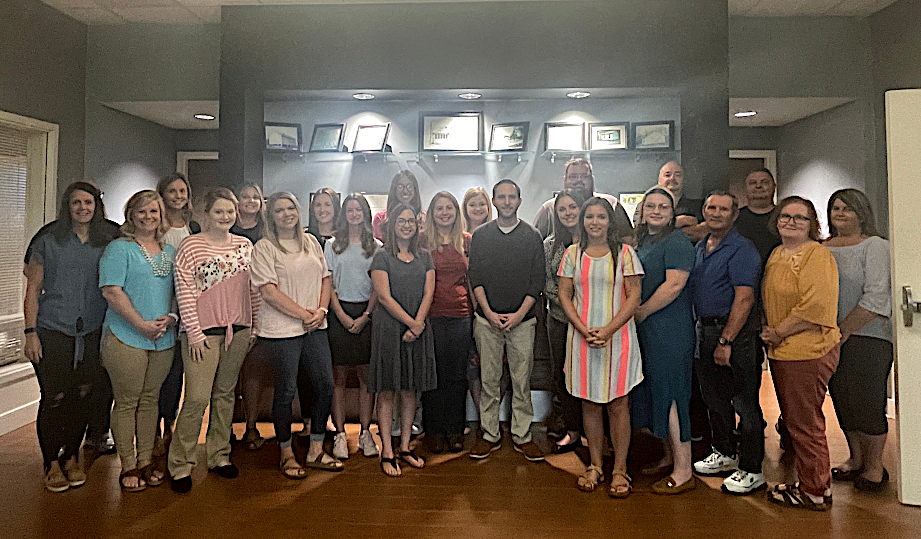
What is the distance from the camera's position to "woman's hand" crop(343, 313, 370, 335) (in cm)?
323

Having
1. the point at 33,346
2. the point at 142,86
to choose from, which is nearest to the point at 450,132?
the point at 142,86

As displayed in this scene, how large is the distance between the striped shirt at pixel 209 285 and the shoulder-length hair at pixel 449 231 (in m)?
1.01

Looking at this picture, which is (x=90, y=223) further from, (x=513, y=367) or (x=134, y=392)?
(x=513, y=367)

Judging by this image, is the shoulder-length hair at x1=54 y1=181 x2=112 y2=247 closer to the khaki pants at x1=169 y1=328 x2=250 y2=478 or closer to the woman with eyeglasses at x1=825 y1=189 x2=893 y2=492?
the khaki pants at x1=169 y1=328 x2=250 y2=478

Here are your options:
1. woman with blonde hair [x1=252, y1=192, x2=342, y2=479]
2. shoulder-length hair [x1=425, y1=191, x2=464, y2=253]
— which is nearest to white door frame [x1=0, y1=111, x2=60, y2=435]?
woman with blonde hair [x1=252, y1=192, x2=342, y2=479]

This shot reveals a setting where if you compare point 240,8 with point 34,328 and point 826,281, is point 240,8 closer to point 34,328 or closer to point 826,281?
point 34,328

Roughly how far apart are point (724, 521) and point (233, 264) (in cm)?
261

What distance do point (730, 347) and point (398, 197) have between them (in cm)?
198

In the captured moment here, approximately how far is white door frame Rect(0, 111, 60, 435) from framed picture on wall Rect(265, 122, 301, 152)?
1.24 m

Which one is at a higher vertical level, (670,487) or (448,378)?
(448,378)

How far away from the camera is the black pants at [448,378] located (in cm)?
328

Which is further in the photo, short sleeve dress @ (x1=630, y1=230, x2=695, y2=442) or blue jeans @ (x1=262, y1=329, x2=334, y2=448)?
blue jeans @ (x1=262, y1=329, x2=334, y2=448)

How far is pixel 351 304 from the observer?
129 inches

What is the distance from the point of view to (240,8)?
12.6ft
